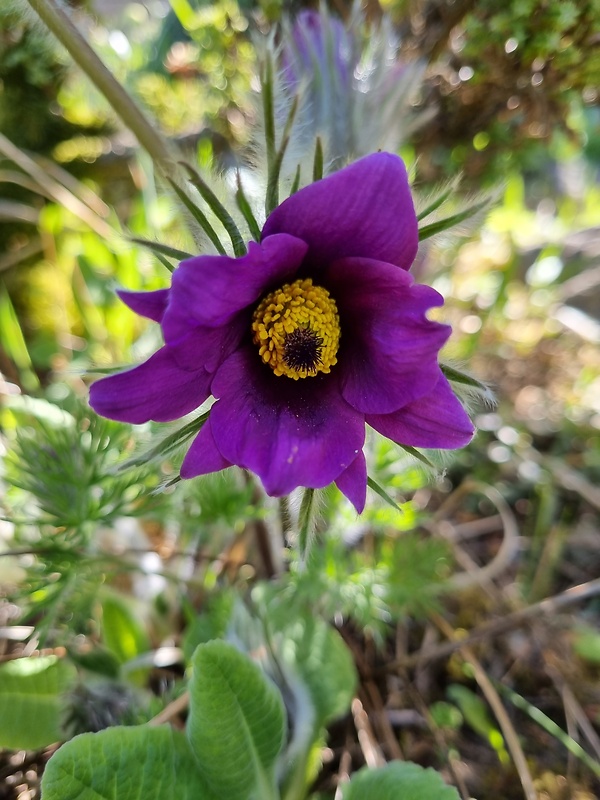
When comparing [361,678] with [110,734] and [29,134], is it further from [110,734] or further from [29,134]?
[29,134]

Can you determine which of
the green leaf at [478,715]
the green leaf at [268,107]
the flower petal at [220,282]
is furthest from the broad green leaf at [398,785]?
the green leaf at [268,107]

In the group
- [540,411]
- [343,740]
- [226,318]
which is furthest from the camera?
[540,411]

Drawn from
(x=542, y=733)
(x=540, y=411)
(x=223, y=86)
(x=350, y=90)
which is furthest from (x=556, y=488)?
(x=223, y=86)

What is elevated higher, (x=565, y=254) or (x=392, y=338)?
(x=392, y=338)

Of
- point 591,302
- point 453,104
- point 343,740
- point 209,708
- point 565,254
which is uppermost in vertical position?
point 453,104

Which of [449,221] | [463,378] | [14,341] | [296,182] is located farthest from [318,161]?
[14,341]

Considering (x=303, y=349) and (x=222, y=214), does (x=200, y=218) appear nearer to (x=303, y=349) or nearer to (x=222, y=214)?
(x=222, y=214)
